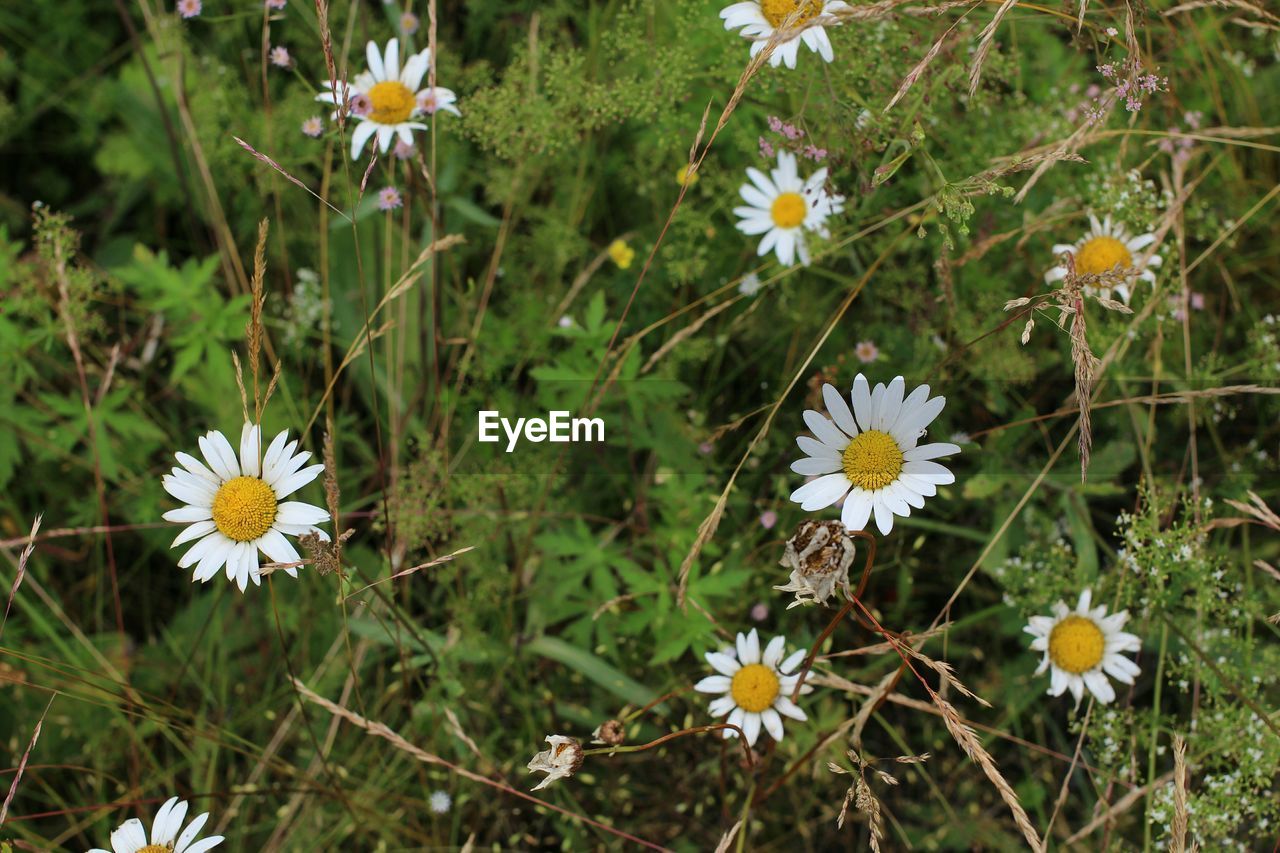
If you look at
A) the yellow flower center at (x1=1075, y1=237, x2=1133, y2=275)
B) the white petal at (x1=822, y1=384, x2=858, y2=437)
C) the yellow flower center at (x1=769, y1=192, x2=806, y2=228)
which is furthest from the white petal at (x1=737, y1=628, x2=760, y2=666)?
the yellow flower center at (x1=1075, y1=237, x2=1133, y2=275)

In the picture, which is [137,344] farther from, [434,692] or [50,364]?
[434,692]

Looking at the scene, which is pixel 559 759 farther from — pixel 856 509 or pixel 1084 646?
pixel 1084 646

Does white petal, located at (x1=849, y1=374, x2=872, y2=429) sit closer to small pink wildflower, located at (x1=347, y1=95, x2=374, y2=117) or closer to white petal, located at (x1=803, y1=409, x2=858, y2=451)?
white petal, located at (x1=803, y1=409, x2=858, y2=451)

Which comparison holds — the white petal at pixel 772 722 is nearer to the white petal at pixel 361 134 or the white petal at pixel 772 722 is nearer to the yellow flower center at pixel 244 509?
the yellow flower center at pixel 244 509

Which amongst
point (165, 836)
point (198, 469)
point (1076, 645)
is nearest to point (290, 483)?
point (198, 469)

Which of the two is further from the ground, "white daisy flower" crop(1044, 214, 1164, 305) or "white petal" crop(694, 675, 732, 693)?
"white daisy flower" crop(1044, 214, 1164, 305)

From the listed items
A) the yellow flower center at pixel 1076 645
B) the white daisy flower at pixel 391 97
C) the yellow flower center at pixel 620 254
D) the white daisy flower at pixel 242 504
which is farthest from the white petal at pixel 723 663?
the white daisy flower at pixel 391 97
